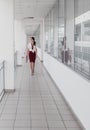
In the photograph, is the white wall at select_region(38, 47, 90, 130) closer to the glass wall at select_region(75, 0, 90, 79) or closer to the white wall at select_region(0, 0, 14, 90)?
the glass wall at select_region(75, 0, 90, 79)

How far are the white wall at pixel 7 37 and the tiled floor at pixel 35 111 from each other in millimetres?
558

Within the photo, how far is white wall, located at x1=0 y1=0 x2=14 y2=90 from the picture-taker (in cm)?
647

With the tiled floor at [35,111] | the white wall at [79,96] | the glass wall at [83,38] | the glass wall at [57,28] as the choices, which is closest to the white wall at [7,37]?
the tiled floor at [35,111]

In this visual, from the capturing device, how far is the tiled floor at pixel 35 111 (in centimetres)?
408

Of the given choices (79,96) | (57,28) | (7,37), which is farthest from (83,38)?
(57,28)

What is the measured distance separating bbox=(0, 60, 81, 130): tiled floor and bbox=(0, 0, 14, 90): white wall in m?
0.56

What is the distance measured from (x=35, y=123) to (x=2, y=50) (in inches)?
113

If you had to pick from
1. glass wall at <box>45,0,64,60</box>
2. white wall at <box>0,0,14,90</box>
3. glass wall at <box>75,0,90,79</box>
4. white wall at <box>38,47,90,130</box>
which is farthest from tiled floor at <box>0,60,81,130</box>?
glass wall at <box>45,0,64,60</box>

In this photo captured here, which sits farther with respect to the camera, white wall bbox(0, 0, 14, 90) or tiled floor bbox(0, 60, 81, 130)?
white wall bbox(0, 0, 14, 90)

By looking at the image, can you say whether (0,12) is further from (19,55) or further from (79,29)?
(19,55)

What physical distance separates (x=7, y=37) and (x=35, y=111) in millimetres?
2437

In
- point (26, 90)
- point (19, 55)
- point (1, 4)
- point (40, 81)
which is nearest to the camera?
point (1, 4)

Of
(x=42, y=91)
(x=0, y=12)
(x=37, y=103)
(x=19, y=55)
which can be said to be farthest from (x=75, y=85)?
(x=19, y=55)

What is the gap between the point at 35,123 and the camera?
418 cm
